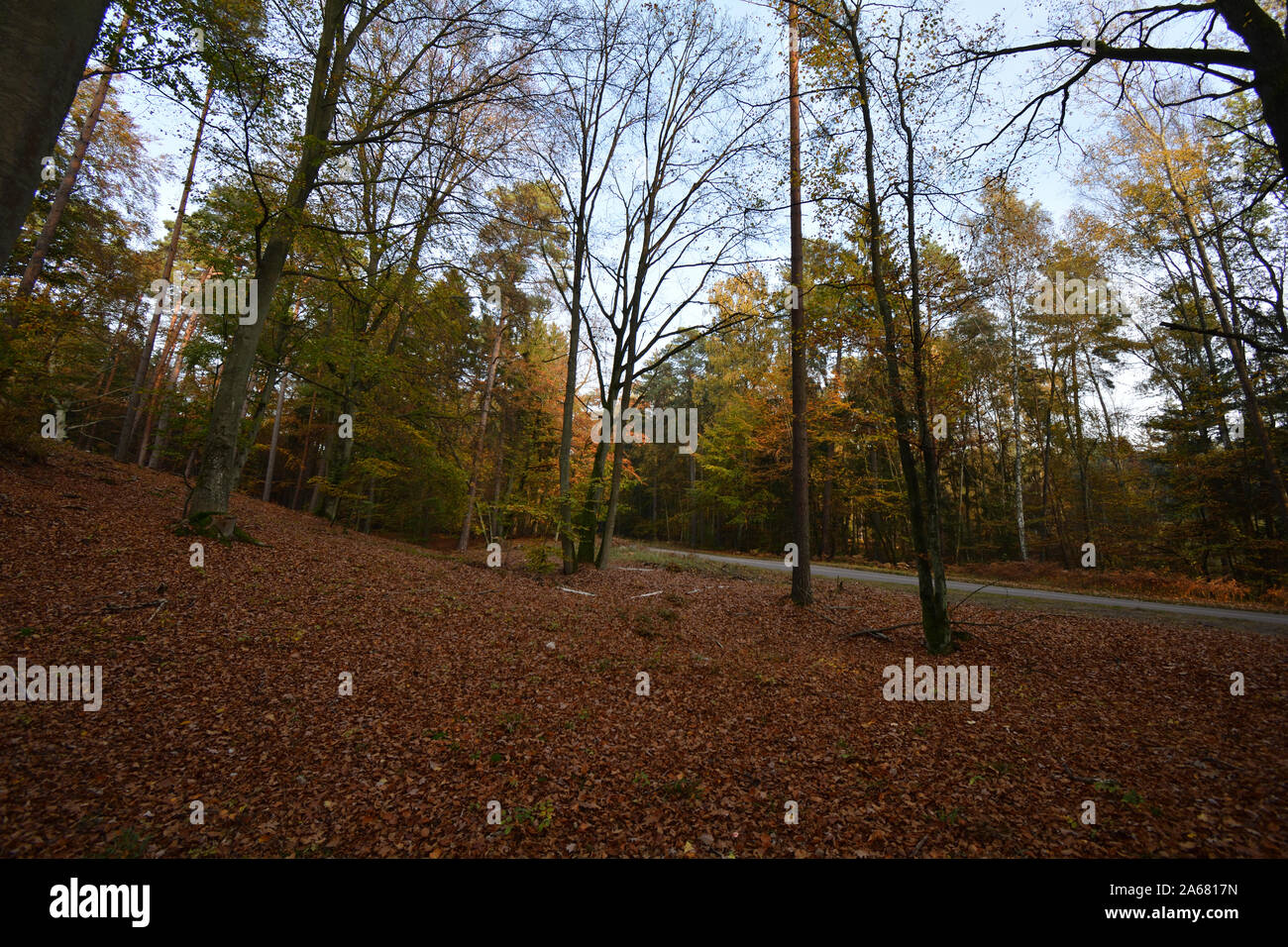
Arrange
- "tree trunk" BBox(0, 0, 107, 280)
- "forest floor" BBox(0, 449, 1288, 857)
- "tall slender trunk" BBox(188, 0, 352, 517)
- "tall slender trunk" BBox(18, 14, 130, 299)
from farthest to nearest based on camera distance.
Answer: "tall slender trunk" BBox(18, 14, 130, 299) < "tall slender trunk" BBox(188, 0, 352, 517) < "forest floor" BBox(0, 449, 1288, 857) < "tree trunk" BBox(0, 0, 107, 280)

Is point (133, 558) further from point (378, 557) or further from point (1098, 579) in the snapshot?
point (1098, 579)

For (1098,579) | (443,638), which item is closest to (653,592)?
(443,638)

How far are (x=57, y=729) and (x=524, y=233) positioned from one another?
12.2 meters

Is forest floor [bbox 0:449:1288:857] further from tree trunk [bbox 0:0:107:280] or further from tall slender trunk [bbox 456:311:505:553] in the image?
tall slender trunk [bbox 456:311:505:553]

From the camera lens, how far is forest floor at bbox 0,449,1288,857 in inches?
121

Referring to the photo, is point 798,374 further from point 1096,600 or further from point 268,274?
point 268,274

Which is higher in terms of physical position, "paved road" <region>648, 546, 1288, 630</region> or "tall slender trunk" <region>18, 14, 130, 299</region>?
"tall slender trunk" <region>18, 14, 130, 299</region>

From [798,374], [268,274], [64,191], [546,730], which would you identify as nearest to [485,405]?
[268,274]

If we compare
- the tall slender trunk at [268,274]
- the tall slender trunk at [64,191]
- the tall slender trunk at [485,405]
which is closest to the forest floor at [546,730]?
the tall slender trunk at [268,274]

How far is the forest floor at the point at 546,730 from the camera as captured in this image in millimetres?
3080

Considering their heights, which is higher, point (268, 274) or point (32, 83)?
point (268, 274)

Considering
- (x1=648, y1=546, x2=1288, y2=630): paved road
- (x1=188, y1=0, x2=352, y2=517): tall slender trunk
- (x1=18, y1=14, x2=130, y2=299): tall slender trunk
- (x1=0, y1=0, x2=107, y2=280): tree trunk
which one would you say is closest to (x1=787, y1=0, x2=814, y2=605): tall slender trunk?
(x1=648, y1=546, x2=1288, y2=630): paved road

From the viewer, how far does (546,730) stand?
14.7 ft
